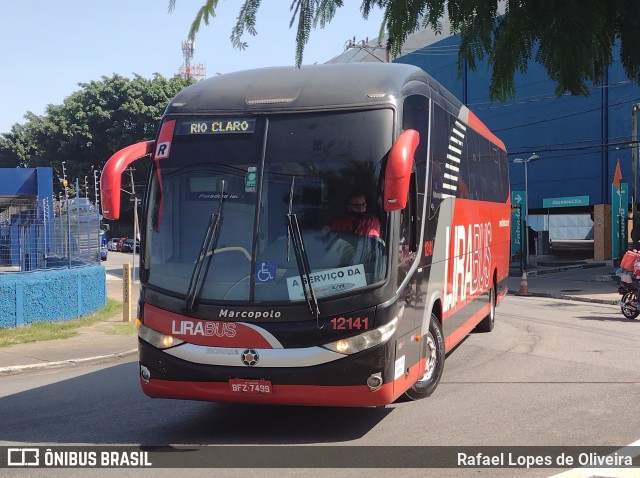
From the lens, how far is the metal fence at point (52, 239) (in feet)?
54.1

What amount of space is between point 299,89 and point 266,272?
185 cm

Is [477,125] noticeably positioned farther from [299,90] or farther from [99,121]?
[99,121]

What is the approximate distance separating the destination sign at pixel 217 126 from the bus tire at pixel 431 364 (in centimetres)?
309

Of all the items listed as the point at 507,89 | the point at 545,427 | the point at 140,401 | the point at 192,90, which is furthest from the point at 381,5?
the point at 140,401

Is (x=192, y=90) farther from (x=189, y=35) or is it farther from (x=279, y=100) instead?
(x=189, y=35)

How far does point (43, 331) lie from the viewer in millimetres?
14469

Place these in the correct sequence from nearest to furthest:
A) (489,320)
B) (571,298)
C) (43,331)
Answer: (489,320), (43,331), (571,298)

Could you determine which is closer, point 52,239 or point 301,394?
point 301,394

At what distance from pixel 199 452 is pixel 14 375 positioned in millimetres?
5774

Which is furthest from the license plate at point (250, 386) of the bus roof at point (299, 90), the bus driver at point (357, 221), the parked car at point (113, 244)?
the parked car at point (113, 244)

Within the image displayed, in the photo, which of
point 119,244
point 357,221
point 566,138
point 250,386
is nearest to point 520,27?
point 357,221

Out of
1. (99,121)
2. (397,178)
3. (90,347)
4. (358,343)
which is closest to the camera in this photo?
(397,178)

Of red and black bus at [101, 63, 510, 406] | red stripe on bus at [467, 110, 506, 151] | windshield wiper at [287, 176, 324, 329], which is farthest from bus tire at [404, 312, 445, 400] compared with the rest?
red stripe on bus at [467, 110, 506, 151]

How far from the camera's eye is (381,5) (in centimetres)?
349
